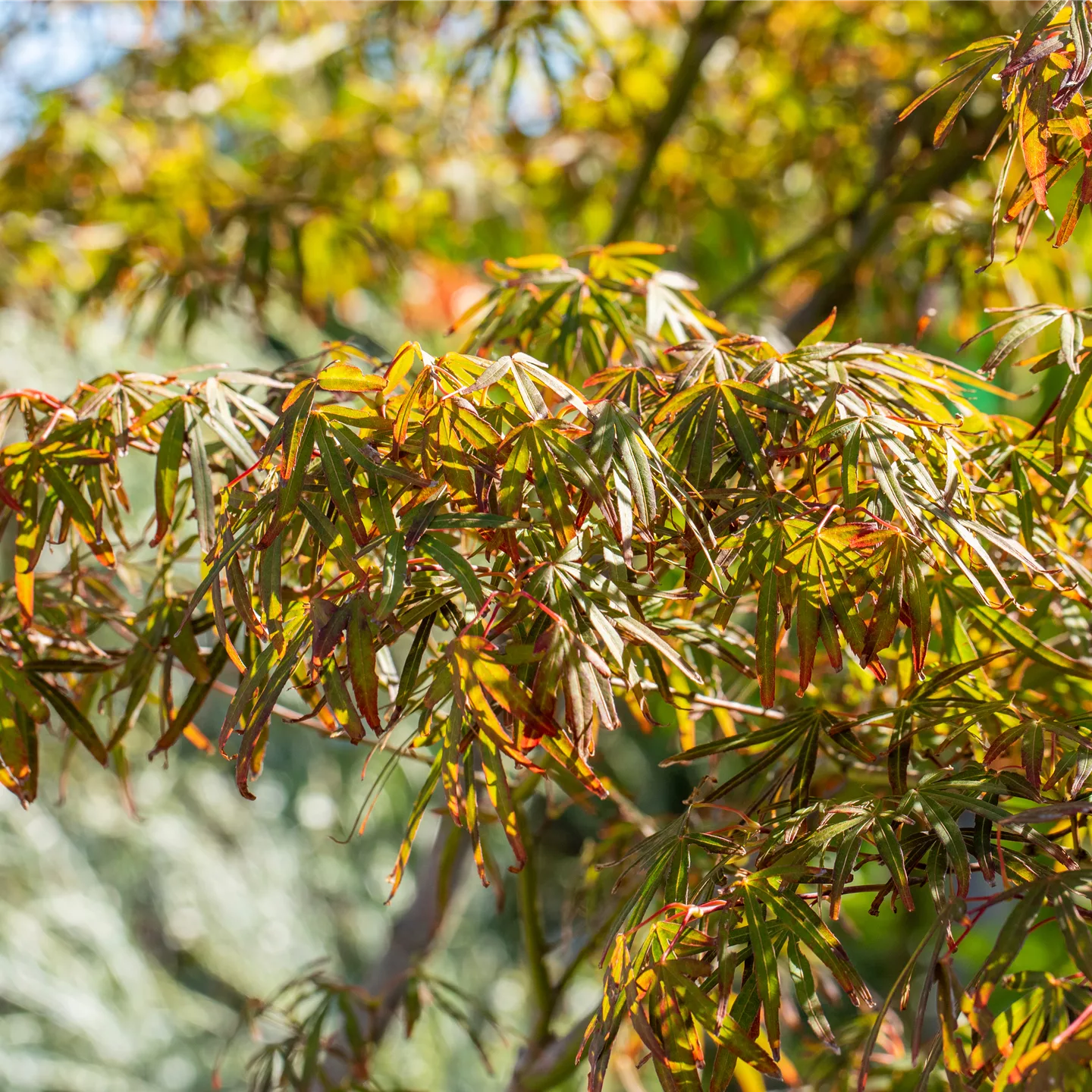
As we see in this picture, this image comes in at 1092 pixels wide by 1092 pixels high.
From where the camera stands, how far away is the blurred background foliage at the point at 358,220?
3.97 feet

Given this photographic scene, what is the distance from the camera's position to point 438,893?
3.09ft

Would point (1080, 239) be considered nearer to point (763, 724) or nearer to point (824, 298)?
point (824, 298)

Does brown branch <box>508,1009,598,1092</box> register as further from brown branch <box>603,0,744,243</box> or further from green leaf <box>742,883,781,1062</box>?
brown branch <box>603,0,744,243</box>

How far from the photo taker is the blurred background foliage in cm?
121

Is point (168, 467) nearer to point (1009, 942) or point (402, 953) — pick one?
point (1009, 942)

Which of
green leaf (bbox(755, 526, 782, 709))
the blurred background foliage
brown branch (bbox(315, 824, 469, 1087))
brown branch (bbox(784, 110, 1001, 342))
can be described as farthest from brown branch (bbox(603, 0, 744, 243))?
green leaf (bbox(755, 526, 782, 709))

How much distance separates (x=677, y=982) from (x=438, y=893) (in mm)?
574

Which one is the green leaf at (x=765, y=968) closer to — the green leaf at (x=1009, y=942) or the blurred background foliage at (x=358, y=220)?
the green leaf at (x=1009, y=942)

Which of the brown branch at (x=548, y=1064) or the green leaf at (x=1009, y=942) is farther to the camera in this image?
the brown branch at (x=548, y=1064)

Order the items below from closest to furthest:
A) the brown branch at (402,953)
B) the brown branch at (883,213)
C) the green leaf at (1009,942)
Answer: the green leaf at (1009,942) → the brown branch at (402,953) → the brown branch at (883,213)

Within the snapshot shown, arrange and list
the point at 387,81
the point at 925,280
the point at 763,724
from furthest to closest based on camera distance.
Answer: the point at 387,81, the point at 925,280, the point at 763,724

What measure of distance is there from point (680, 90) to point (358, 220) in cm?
41

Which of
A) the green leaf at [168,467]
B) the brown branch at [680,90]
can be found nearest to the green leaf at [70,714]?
the green leaf at [168,467]

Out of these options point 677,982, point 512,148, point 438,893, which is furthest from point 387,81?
point 677,982
